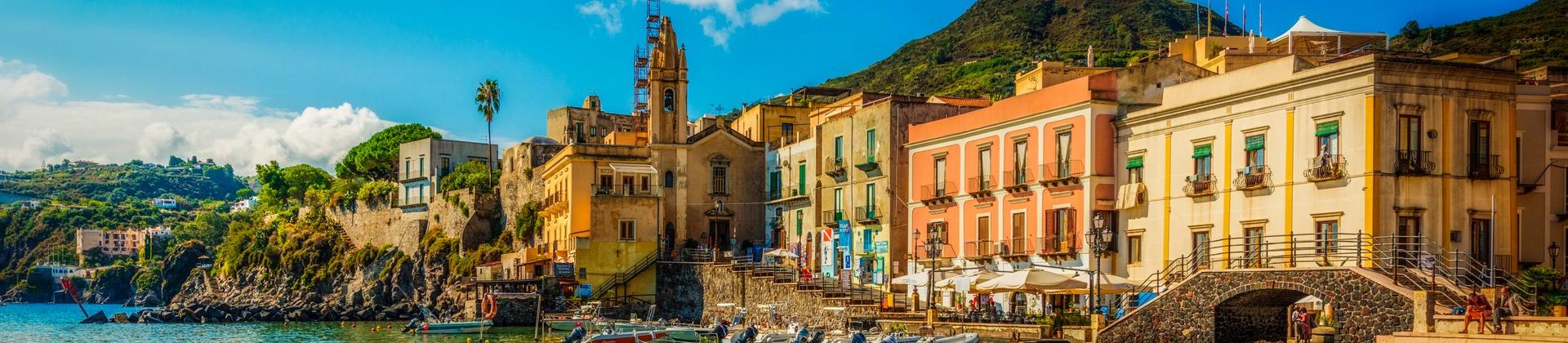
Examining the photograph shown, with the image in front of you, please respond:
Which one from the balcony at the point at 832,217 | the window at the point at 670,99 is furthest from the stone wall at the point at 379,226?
the balcony at the point at 832,217

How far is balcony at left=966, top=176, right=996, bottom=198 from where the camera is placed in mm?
46531

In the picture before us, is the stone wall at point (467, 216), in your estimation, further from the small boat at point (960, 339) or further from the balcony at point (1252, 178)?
the balcony at point (1252, 178)

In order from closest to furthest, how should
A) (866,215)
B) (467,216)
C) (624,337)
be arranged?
(624,337) < (866,215) < (467,216)

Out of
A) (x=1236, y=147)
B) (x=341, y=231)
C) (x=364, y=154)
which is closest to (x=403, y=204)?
(x=341, y=231)

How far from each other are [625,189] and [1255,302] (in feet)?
122

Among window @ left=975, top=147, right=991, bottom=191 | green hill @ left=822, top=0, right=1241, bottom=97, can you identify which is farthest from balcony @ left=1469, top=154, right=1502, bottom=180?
green hill @ left=822, top=0, right=1241, bottom=97

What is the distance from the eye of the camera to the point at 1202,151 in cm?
3831

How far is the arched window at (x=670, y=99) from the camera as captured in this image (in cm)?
7056

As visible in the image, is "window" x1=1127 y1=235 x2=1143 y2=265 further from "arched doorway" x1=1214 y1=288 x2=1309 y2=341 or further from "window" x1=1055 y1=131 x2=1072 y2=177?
"arched doorway" x1=1214 y1=288 x2=1309 y2=341

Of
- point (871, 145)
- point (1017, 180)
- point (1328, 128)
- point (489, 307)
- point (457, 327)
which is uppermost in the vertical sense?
point (871, 145)

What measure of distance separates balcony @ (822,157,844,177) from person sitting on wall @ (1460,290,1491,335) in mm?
31313

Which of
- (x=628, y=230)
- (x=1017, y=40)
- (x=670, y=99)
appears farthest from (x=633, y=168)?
(x=1017, y=40)

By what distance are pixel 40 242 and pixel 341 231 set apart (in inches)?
4219

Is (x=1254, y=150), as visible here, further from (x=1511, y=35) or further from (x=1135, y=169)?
(x=1511, y=35)
